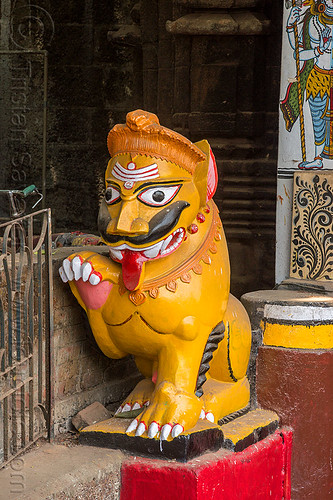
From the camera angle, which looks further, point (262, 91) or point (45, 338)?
point (262, 91)

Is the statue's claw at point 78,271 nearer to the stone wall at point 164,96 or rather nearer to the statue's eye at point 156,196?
the statue's eye at point 156,196

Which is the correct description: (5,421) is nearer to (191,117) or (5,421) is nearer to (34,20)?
(191,117)

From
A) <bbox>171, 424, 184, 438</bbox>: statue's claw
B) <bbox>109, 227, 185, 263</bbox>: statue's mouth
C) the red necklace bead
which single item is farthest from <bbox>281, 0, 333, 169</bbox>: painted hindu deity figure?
<bbox>171, 424, 184, 438</bbox>: statue's claw

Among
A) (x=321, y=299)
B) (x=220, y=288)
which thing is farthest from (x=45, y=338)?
(x=321, y=299)

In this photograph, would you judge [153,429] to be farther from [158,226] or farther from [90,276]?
[158,226]

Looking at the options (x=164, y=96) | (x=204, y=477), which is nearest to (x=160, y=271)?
(x=204, y=477)

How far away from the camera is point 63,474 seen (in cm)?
332

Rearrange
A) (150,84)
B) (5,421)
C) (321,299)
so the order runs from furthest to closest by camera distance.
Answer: (150,84) → (321,299) → (5,421)

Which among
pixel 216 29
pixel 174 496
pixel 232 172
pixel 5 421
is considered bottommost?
pixel 174 496

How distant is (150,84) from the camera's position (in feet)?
20.7

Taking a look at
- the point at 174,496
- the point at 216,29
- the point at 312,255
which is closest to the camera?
the point at 174,496

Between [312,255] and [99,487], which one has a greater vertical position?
[312,255]

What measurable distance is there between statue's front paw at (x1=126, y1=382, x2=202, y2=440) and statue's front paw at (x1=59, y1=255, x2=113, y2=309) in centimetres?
43

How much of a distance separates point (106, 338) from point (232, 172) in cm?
261
